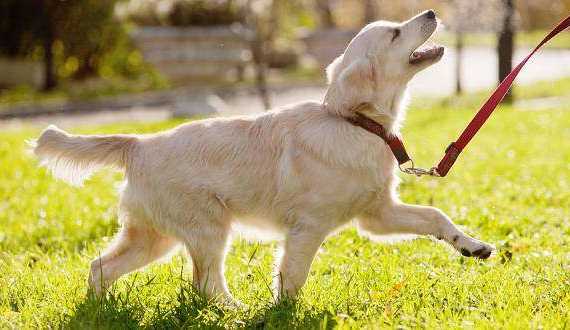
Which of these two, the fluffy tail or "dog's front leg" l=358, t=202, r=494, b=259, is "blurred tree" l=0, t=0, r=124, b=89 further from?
"dog's front leg" l=358, t=202, r=494, b=259

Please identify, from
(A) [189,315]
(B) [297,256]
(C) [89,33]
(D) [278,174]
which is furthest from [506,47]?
(A) [189,315]

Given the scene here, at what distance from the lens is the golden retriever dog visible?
161 inches

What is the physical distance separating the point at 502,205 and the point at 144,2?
11282 mm

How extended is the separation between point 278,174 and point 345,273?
0.84m

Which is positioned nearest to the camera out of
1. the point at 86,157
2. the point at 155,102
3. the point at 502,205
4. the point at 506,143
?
the point at 86,157

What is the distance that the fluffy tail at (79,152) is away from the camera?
174 inches

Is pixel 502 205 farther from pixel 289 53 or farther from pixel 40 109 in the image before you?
pixel 289 53

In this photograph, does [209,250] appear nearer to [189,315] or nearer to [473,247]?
[189,315]

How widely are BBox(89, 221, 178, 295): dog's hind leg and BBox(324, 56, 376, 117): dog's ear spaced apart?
1219 millimetres

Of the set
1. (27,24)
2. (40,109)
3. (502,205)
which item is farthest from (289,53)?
(502,205)

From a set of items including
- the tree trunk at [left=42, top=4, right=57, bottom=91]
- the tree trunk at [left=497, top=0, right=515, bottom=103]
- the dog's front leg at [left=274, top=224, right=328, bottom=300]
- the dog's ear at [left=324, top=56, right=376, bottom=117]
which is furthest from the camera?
the tree trunk at [left=42, top=4, right=57, bottom=91]

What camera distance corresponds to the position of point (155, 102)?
57.9ft

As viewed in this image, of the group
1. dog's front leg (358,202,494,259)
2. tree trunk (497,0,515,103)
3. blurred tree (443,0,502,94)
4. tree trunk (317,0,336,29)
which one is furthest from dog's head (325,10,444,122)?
tree trunk (317,0,336,29)

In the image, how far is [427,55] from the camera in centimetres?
434
